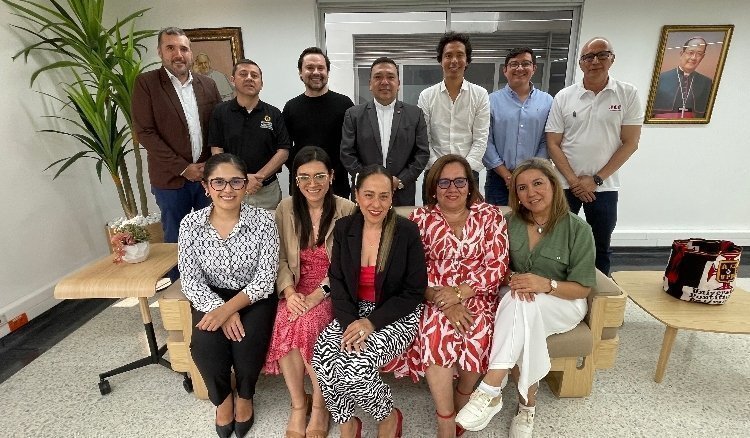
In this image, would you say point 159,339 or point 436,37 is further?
point 436,37

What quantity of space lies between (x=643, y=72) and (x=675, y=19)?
1.55ft

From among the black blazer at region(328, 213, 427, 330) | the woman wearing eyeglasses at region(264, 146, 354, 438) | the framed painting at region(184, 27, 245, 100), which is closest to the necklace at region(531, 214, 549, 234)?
the black blazer at region(328, 213, 427, 330)

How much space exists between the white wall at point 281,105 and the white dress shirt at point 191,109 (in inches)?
48.0

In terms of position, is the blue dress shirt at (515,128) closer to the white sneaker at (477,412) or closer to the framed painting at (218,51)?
the white sneaker at (477,412)


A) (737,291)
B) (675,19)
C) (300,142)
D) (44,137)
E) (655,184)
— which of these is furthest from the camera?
(655,184)

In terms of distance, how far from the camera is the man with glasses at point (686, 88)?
11.3 feet

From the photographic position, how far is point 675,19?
3.40 m

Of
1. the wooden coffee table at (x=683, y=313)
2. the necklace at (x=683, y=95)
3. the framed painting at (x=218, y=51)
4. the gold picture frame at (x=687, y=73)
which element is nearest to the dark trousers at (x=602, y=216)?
the wooden coffee table at (x=683, y=313)

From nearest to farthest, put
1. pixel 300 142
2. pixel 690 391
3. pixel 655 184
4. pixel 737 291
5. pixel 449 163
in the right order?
pixel 449 163, pixel 690 391, pixel 737 291, pixel 300 142, pixel 655 184

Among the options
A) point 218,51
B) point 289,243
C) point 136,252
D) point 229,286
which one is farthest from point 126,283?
point 218,51

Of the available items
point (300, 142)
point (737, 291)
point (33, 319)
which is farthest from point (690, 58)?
point (33, 319)

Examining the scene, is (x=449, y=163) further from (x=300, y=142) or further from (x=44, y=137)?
(x=44, y=137)

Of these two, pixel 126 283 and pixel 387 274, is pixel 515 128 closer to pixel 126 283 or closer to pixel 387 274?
pixel 387 274

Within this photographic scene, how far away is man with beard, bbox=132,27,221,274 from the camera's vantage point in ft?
8.07
